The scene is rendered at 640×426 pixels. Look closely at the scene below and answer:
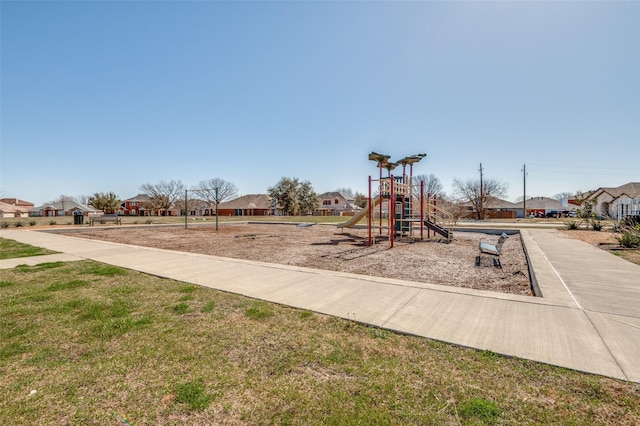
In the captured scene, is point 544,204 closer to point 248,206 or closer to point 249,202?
point 248,206

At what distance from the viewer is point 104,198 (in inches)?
2346

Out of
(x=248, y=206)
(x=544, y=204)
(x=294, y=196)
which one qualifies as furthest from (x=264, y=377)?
(x=544, y=204)

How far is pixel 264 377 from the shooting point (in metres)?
2.81

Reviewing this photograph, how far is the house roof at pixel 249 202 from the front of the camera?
7900 centimetres

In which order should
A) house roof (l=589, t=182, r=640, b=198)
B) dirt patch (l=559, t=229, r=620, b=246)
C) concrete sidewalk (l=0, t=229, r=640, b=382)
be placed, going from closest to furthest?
concrete sidewalk (l=0, t=229, r=640, b=382)
dirt patch (l=559, t=229, r=620, b=246)
house roof (l=589, t=182, r=640, b=198)

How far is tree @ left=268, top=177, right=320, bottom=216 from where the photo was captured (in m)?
66.9

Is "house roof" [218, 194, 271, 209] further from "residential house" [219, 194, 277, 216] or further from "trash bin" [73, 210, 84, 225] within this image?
"trash bin" [73, 210, 84, 225]

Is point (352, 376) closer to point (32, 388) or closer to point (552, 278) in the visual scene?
point (32, 388)

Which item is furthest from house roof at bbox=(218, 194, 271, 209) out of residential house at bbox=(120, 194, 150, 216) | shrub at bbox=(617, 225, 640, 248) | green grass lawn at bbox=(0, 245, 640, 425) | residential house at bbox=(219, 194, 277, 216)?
green grass lawn at bbox=(0, 245, 640, 425)

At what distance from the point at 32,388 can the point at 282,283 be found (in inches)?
154

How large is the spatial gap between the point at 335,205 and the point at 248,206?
23.8 m

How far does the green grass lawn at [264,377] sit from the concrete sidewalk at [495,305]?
331 millimetres

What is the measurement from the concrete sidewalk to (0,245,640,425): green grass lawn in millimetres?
331

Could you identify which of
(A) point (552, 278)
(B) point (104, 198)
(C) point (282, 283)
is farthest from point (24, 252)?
(B) point (104, 198)
